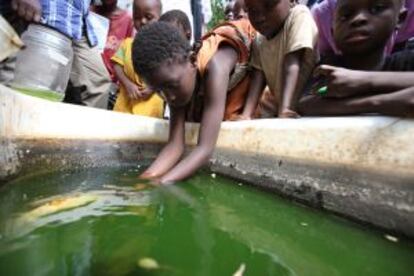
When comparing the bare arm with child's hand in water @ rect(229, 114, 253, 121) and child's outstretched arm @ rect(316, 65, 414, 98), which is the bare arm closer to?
child's hand in water @ rect(229, 114, 253, 121)

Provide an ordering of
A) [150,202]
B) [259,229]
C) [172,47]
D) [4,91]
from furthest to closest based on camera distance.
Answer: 1. [172,47]
2. [4,91]
3. [150,202]
4. [259,229]

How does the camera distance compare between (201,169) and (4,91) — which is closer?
(4,91)

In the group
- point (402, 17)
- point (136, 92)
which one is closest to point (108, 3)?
point (136, 92)

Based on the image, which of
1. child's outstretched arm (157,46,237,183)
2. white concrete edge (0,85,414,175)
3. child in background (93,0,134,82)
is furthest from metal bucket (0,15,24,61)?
child in background (93,0,134,82)

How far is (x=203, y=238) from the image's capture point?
128 centimetres

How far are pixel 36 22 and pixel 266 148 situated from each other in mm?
1821

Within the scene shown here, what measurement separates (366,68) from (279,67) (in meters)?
0.60

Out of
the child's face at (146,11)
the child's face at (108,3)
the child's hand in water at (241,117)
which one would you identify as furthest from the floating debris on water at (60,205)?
the child's face at (108,3)

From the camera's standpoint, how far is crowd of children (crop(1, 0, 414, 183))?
1618 mm

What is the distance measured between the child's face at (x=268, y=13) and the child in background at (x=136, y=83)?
3.60 ft

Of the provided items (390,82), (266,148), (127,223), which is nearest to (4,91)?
(127,223)

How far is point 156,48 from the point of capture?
2.00 metres

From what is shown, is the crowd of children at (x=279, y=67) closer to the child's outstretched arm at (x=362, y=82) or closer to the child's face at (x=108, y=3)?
the child's outstretched arm at (x=362, y=82)

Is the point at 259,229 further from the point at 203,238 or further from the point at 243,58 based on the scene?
the point at 243,58
